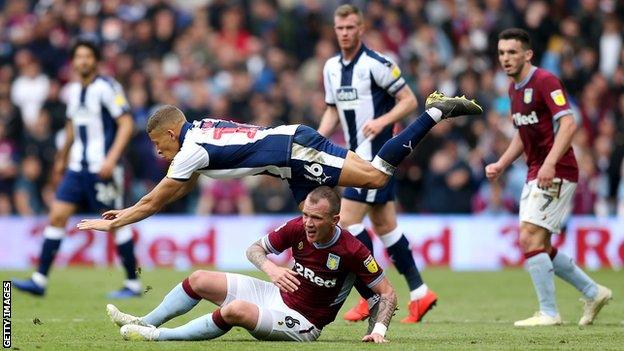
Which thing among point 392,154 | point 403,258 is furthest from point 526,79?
point 392,154

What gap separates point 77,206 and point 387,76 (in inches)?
195

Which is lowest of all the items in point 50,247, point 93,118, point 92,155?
point 50,247

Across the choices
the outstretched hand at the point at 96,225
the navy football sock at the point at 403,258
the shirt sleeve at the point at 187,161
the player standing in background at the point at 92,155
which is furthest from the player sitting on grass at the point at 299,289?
the player standing in background at the point at 92,155

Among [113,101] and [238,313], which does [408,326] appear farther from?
[113,101]

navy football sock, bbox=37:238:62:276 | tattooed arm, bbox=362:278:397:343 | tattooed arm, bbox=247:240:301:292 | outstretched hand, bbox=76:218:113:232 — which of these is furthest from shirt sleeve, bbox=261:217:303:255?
navy football sock, bbox=37:238:62:276

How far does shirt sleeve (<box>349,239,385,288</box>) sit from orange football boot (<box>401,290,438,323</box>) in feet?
9.34

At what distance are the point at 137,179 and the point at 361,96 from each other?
35.3ft

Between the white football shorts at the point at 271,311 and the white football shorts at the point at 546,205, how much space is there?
325 centimetres

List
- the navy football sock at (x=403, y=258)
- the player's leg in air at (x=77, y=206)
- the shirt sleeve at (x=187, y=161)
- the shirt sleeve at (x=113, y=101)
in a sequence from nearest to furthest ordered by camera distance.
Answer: the shirt sleeve at (x=187, y=161)
the navy football sock at (x=403, y=258)
the player's leg in air at (x=77, y=206)
the shirt sleeve at (x=113, y=101)

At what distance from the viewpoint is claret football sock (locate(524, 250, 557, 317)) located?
40.0 ft

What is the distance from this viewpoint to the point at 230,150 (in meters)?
10.4

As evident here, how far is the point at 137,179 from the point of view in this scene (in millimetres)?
22953

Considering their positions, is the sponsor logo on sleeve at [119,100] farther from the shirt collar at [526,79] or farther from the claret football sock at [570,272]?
the claret football sock at [570,272]

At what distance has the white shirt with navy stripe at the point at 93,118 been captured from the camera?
1563 centimetres
